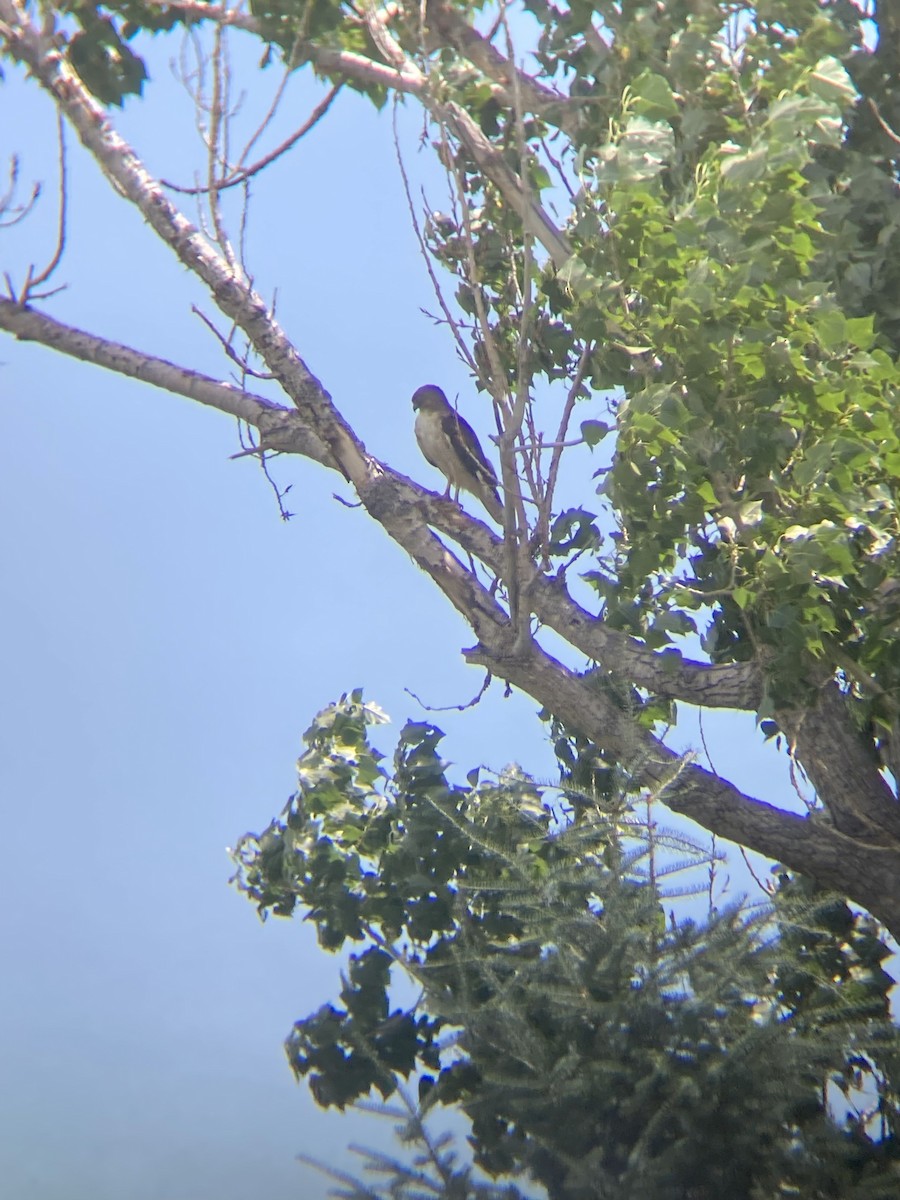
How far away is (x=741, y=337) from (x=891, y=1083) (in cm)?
169

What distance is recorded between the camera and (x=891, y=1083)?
8.71 ft

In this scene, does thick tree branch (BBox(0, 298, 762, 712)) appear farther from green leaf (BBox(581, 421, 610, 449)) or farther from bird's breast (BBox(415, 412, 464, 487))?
bird's breast (BBox(415, 412, 464, 487))

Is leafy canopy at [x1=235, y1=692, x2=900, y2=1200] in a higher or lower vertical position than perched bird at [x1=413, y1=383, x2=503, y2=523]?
lower

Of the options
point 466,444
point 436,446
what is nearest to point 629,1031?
point 466,444

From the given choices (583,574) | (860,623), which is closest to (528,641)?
(583,574)

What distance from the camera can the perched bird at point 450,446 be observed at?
4383 mm

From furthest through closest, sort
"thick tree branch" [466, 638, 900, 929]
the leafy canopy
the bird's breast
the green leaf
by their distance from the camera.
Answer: the bird's breast < "thick tree branch" [466, 638, 900, 929] < the green leaf < the leafy canopy

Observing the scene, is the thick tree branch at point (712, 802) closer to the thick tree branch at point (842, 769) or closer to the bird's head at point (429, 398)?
the thick tree branch at point (842, 769)

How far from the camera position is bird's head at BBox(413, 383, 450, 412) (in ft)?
16.0

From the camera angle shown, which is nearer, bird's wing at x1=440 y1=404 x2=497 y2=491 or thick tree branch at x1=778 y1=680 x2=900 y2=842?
thick tree branch at x1=778 y1=680 x2=900 y2=842

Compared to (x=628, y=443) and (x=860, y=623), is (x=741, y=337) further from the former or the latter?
(x=860, y=623)

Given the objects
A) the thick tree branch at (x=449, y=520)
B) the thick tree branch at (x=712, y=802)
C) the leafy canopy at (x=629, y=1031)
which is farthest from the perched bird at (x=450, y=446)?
the leafy canopy at (x=629, y=1031)

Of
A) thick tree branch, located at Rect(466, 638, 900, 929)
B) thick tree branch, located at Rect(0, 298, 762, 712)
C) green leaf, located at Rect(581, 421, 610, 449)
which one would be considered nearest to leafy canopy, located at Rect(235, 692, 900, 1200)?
thick tree branch, located at Rect(466, 638, 900, 929)

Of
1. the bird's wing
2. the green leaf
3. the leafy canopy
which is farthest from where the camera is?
the bird's wing
